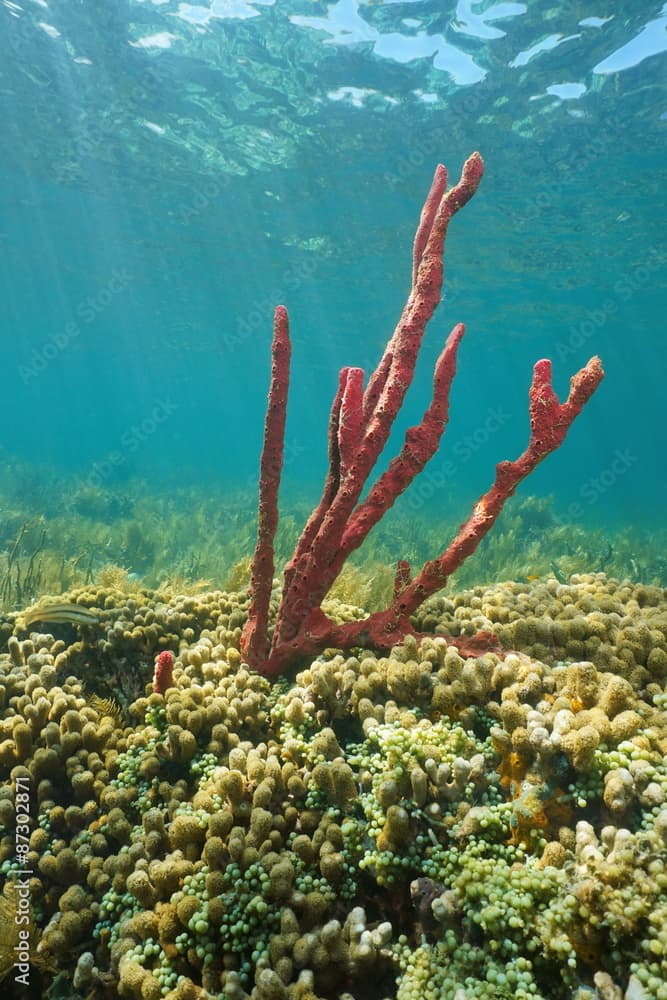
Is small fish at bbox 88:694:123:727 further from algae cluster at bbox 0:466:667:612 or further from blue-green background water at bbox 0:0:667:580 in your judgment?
blue-green background water at bbox 0:0:667:580

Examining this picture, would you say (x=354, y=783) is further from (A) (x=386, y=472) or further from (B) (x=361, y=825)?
(A) (x=386, y=472)

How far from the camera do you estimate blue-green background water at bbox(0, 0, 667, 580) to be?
43.4ft

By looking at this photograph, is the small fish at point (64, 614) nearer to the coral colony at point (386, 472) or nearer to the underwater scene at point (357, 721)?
the underwater scene at point (357, 721)

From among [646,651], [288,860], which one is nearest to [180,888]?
[288,860]

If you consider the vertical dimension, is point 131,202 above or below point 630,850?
above

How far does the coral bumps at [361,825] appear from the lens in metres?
1.97

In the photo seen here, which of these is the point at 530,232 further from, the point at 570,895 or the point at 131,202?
the point at 570,895

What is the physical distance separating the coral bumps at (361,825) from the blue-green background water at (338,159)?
10862mm

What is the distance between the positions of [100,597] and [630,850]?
4275mm

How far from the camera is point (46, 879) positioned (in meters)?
2.84

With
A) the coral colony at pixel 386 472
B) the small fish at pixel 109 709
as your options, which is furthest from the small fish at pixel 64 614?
the coral colony at pixel 386 472

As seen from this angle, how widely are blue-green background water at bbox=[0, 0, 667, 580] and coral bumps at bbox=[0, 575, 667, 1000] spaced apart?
1086 centimetres

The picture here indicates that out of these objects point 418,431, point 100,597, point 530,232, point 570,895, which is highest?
point 530,232

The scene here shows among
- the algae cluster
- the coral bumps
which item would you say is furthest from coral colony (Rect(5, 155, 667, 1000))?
the algae cluster
